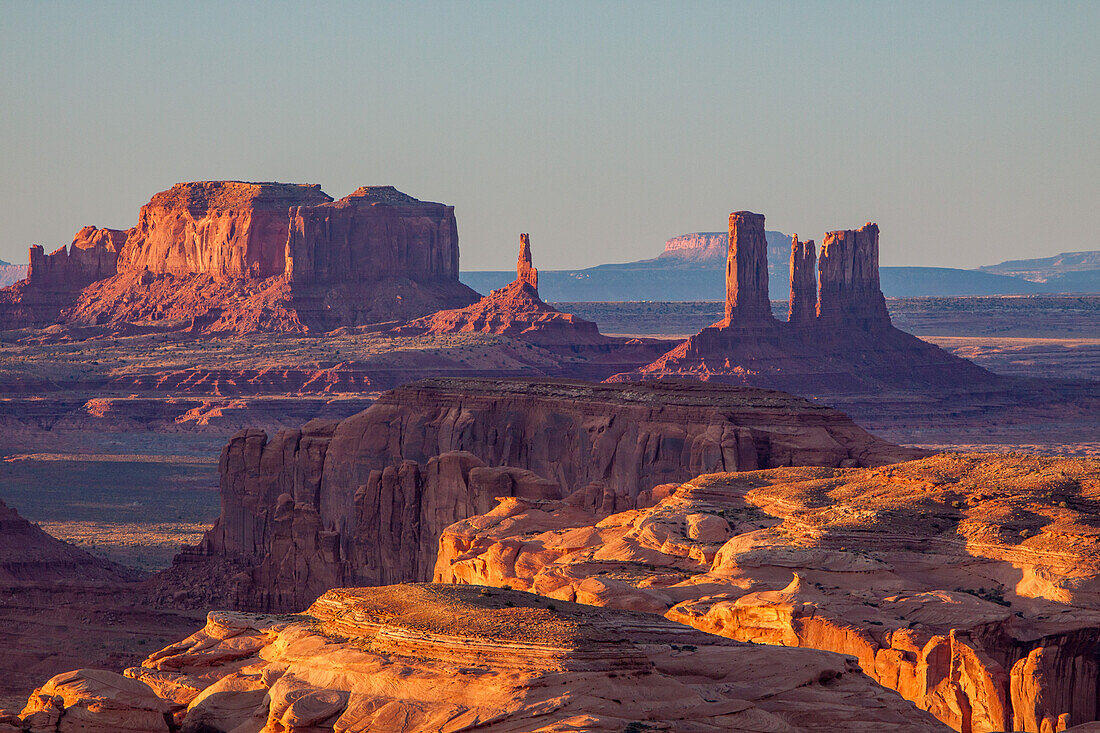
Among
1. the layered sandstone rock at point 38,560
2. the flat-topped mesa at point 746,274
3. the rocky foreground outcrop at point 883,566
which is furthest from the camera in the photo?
the flat-topped mesa at point 746,274

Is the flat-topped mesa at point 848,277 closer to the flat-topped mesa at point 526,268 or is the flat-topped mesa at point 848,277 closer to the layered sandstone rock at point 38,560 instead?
the flat-topped mesa at point 526,268

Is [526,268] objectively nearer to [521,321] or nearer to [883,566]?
[521,321]

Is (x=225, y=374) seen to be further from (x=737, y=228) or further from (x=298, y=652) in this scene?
(x=298, y=652)

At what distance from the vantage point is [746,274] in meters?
171

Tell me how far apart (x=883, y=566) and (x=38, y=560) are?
121ft

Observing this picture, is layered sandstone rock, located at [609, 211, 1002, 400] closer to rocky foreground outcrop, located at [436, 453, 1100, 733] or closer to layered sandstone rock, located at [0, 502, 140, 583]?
layered sandstone rock, located at [0, 502, 140, 583]

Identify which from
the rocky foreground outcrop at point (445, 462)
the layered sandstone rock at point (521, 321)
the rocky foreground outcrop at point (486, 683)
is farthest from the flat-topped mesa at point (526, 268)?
the rocky foreground outcrop at point (486, 683)

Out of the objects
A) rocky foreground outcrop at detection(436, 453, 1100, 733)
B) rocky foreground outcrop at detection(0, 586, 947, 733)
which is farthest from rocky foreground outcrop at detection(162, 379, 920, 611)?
rocky foreground outcrop at detection(0, 586, 947, 733)

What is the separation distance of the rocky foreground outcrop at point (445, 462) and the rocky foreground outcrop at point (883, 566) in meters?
6.36

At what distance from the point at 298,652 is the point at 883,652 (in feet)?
46.3

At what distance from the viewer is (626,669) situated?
2928cm

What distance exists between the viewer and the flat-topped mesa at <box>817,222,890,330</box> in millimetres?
175000

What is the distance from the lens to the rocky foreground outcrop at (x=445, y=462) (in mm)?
66188

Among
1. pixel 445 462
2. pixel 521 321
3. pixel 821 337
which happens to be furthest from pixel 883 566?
Result: pixel 521 321
